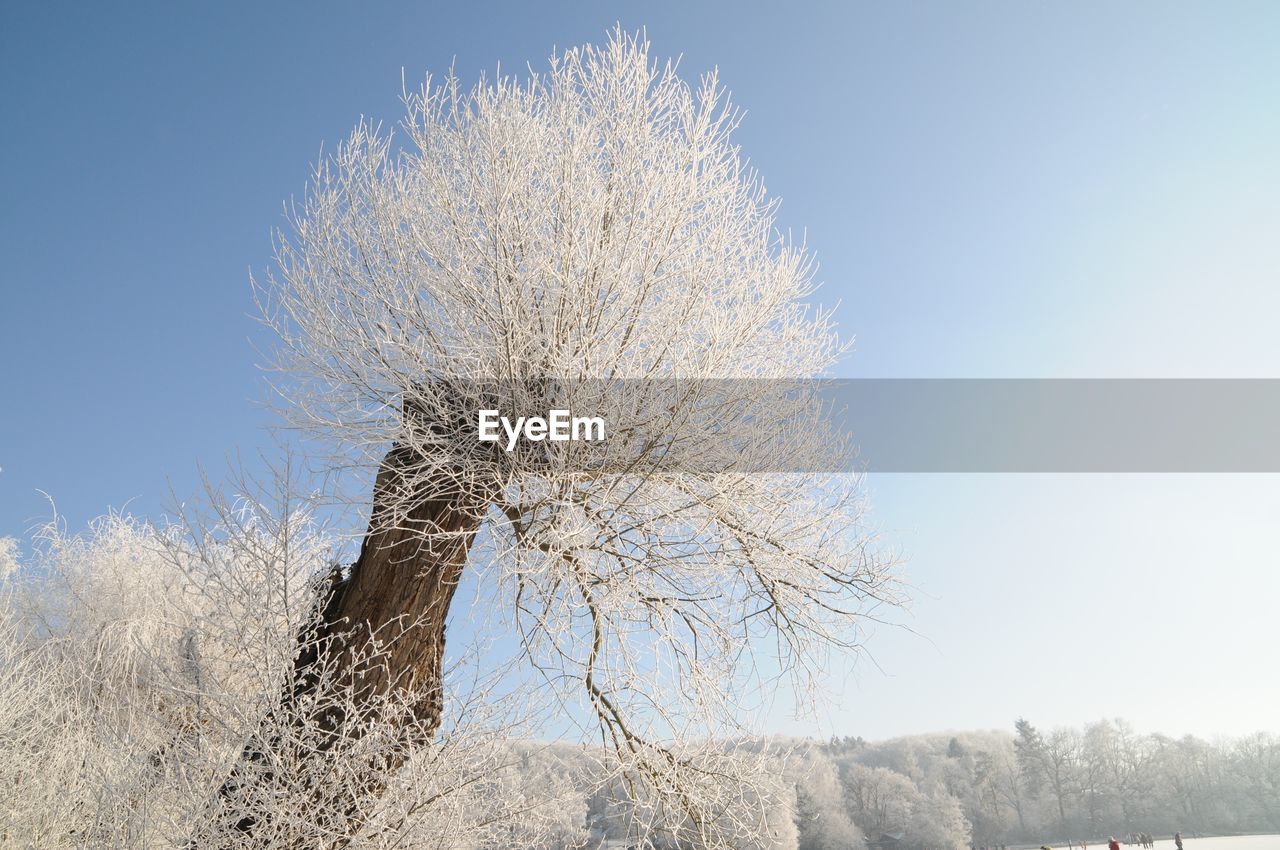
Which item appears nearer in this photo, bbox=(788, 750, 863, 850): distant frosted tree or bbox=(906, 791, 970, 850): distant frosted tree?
bbox=(788, 750, 863, 850): distant frosted tree

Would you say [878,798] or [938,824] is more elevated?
[878,798]

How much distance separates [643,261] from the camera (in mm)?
5789

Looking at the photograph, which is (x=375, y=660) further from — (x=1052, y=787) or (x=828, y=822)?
(x=1052, y=787)

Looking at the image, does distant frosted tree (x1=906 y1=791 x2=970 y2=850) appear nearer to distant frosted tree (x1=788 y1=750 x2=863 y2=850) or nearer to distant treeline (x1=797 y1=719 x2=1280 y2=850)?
distant treeline (x1=797 y1=719 x2=1280 y2=850)

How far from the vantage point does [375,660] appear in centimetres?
520

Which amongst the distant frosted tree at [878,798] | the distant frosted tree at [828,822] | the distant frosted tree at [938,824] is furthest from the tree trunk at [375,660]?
the distant frosted tree at [878,798]

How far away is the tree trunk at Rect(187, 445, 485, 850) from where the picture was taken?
190 inches

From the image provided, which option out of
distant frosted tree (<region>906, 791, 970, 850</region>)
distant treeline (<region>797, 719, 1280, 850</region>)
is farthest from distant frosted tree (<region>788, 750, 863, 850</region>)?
distant frosted tree (<region>906, 791, 970, 850</region>)

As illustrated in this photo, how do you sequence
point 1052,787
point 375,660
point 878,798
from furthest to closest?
point 878,798, point 1052,787, point 375,660

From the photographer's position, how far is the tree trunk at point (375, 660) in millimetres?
4824

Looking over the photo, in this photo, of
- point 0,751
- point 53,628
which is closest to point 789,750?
point 0,751

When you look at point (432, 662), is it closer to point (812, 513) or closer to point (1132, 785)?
point (812, 513)

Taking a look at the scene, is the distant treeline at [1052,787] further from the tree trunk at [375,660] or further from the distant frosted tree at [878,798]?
the tree trunk at [375,660]

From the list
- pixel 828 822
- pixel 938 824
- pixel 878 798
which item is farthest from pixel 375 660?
pixel 878 798
